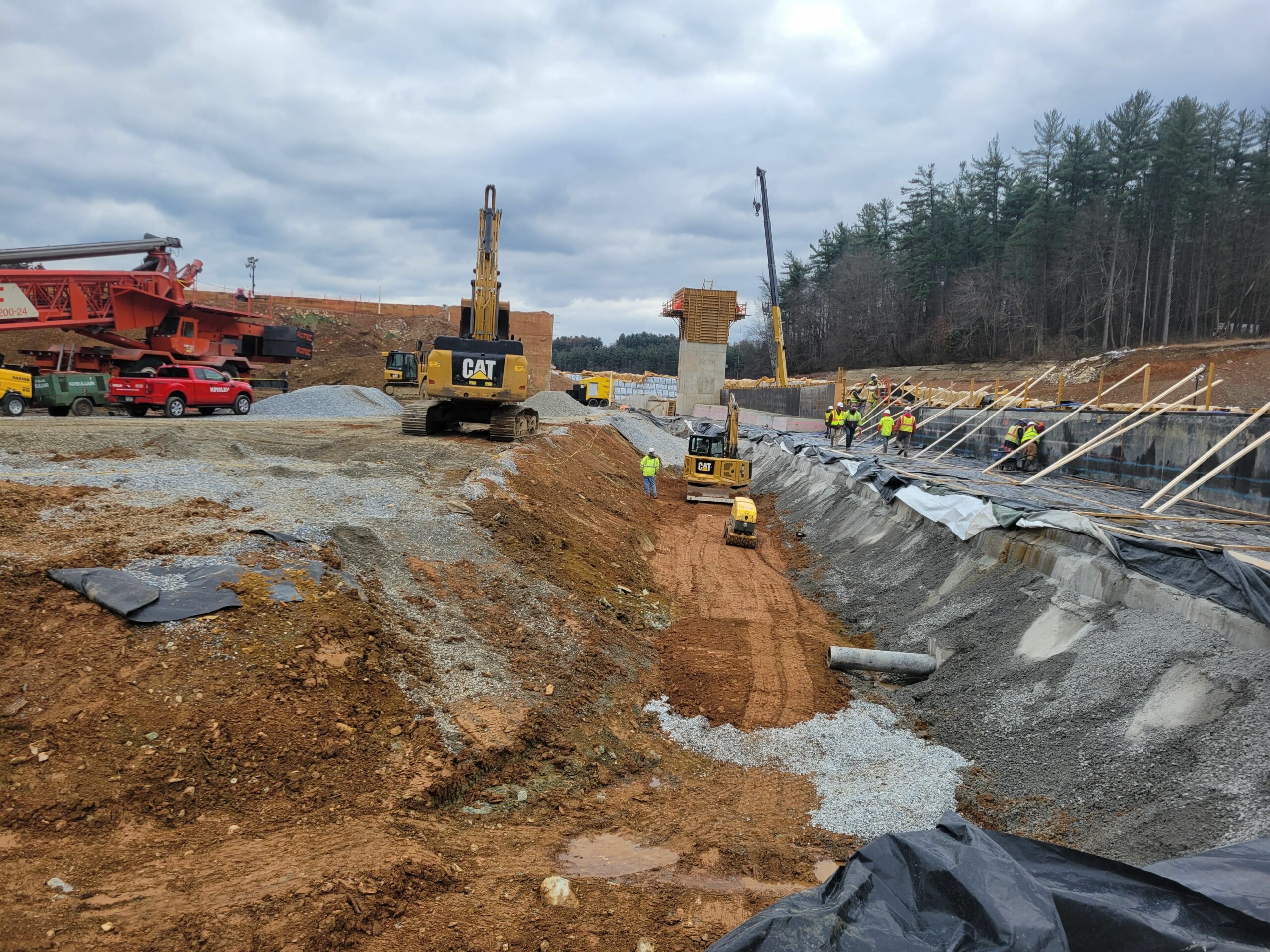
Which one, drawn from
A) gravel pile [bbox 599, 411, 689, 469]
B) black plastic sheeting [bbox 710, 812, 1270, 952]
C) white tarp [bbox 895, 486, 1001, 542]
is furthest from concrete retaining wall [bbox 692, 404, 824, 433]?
black plastic sheeting [bbox 710, 812, 1270, 952]

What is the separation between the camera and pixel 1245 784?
5.04 meters

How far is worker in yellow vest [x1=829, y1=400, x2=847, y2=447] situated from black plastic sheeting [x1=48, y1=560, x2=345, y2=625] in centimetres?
2061

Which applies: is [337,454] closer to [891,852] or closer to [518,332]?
[891,852]

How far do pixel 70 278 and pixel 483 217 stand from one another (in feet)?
50.4

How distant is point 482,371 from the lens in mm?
17719

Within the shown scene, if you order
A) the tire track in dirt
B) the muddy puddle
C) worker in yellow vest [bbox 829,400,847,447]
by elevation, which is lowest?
the muddy puddle

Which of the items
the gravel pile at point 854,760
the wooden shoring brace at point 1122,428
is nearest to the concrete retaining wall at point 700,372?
the wooden shoring brace at point 1122,428

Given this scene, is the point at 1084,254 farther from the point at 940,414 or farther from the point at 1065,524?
the point at 1065,524

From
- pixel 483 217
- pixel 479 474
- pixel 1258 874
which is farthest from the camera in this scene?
pixel 483 217

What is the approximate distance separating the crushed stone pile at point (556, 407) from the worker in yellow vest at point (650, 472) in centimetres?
1194

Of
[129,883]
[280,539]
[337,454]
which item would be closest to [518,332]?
[337,454]

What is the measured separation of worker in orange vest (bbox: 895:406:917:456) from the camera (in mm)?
23094

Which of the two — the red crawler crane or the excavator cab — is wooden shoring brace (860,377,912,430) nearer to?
the excavator cab

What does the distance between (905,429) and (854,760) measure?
17.8 m
